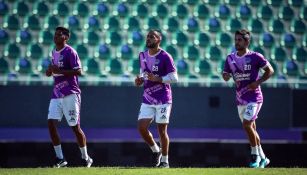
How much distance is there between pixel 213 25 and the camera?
39.0 feet

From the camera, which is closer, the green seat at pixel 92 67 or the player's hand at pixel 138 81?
the player's hand at pixel 138 81

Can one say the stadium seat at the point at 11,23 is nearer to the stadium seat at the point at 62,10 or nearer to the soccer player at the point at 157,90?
the stadium seat at the point at 62,10

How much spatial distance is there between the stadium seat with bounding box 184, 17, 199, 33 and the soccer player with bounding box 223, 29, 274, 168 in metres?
4.79

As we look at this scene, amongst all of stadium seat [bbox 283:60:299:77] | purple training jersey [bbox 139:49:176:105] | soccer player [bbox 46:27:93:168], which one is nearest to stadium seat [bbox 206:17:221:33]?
stadium seat [bbox 283:60:299:77]

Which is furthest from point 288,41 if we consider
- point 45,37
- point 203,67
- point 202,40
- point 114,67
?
point 45,37

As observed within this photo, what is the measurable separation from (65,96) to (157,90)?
3.09 feet

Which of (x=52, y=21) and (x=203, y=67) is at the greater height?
(x=52, y=21)

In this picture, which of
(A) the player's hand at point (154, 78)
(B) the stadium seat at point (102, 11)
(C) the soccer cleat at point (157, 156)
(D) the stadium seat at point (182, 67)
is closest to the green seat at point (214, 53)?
(D) the stadium seat at point (182, 67)

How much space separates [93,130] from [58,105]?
333 cm

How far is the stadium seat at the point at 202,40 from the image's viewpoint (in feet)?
38.3

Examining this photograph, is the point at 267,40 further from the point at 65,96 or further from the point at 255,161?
the point at 65,96

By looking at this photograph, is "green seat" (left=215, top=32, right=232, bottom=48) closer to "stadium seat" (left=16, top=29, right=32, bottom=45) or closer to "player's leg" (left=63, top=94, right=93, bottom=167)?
"stadium seat" (left=16, top=29, right=32, bottom=45)

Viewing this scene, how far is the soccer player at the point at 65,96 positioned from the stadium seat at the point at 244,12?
19.1 ft

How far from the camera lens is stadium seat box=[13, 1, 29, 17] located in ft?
37.1
